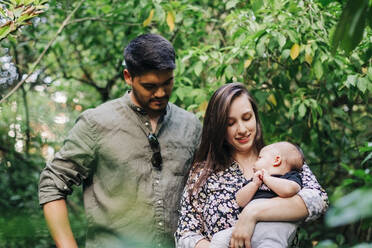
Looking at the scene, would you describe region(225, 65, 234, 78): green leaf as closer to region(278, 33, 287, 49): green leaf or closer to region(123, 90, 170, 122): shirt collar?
region(278, 33, 287, 49): green leaf

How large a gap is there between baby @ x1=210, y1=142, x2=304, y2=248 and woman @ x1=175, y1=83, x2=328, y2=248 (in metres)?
0.03

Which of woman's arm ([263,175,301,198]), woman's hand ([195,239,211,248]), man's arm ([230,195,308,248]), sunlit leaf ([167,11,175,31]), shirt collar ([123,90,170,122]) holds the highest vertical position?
sunlit leaf ([167,11,175,31])

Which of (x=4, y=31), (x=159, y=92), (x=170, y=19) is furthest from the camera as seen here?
(x=170, y=19)

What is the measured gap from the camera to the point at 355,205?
551mm

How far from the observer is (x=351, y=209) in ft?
1.79

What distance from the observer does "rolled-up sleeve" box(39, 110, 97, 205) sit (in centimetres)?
222

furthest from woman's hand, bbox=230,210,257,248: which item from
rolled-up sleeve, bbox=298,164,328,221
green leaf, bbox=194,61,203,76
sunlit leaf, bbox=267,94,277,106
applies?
sunlit leaf, bbox=267,94,277,106

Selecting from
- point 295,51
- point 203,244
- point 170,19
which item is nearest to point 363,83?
point 295,51

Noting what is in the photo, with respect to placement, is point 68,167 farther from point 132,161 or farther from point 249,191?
point 249,191

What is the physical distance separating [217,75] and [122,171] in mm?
1131

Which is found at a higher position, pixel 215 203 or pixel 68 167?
pixel 68 167

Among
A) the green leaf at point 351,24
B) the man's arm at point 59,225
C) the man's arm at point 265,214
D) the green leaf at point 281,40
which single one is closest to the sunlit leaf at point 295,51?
the green leaf at point 281,40

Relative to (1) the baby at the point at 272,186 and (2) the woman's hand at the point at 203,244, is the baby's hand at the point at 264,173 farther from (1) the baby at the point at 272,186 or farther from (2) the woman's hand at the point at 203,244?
(2) the woman's hand at the point at 203,244

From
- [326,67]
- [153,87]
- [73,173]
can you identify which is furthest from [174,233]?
[326,67]
